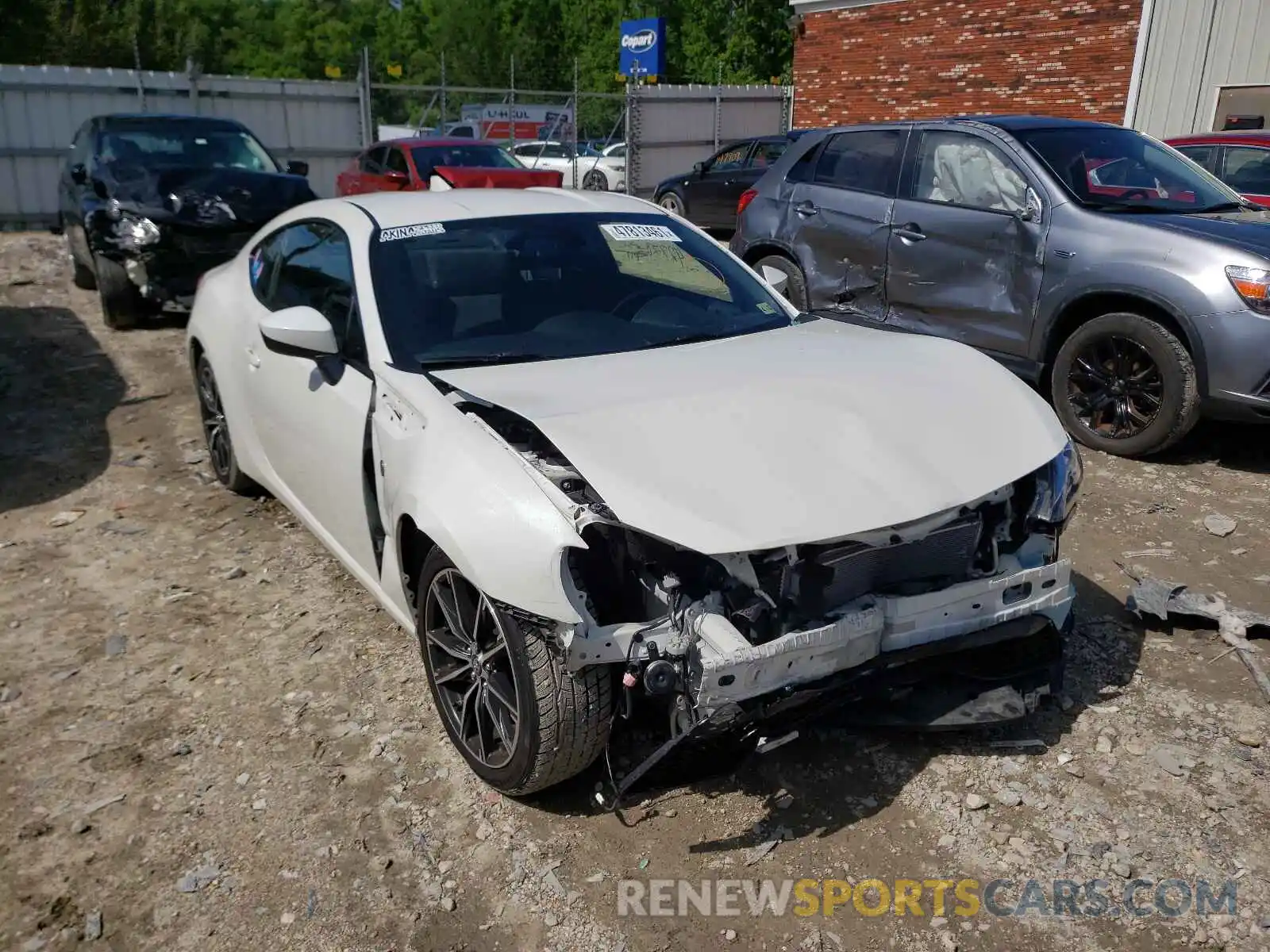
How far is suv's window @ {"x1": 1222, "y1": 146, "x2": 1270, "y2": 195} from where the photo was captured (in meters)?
8.55

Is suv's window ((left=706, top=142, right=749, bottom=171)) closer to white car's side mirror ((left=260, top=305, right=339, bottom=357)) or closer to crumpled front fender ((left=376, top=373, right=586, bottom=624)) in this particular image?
white car's side mirror ((left=260, top=305, right=339, bottom=357))

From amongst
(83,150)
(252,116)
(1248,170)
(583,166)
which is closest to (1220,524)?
(1248,170)

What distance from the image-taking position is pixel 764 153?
15.6m

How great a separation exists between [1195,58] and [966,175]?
1331 centimetres

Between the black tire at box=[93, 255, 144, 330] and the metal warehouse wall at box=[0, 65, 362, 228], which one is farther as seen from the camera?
the metal warehouse wall at box=[0, 65, 362, 228]

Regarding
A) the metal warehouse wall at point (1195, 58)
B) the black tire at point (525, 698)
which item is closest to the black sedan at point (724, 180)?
the metal warehouse wall at point (1195, 58)

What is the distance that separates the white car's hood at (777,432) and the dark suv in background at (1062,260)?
5.21 feet

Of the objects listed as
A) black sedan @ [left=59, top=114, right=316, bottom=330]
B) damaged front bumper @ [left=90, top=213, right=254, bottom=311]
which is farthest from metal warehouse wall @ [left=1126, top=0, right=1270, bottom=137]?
damaged front bumper @ [left=90, top=213, right=254, bottom=311]

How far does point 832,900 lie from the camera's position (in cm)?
262

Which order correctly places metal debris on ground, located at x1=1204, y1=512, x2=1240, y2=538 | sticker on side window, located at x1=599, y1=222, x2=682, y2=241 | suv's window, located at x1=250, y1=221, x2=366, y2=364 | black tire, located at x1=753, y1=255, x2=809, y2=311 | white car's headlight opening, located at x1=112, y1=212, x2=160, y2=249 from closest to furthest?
suv's window, located at x1=250, y1=221, x2=366, y2=364 → sticker on side window, located at x1=599, y1=222, x2=682, y2=241 → metal debris on ground, located at x1=1204, y1=512, x2=1240, y2=538 → black tire, located at x1=753, y1=255, x2=809, y2=311 → white car's headlight opening, located at x1=112, y1=212, x2=160, y2=249

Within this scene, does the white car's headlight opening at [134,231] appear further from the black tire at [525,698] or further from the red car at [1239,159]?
the red car at [1239,159]

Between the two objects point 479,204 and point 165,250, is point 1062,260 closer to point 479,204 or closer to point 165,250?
point 479,204

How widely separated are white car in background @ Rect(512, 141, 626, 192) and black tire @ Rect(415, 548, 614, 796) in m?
18.8

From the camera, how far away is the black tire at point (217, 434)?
513cm
